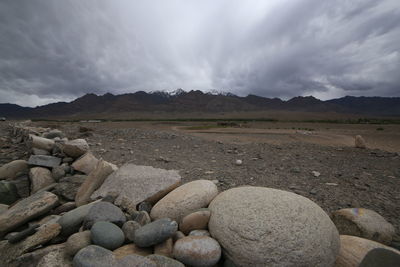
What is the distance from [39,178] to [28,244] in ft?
7.85

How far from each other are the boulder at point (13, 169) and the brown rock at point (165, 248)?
4515 millimetres

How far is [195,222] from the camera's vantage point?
2566 mm

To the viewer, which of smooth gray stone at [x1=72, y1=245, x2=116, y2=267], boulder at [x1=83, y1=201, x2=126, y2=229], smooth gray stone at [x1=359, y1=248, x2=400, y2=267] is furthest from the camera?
boulder at [x1=83, y1=201, x2=126, y2=229]

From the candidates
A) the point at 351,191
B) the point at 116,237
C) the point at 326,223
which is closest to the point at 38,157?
the point at 116,237

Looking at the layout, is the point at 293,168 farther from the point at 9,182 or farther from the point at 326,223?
the point at 9,182

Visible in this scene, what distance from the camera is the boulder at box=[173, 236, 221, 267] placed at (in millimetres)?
2123

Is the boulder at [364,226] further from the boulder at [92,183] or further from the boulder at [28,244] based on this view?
the boulder at [92,183]

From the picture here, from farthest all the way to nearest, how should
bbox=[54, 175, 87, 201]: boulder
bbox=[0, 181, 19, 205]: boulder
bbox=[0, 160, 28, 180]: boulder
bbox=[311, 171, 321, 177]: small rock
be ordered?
bbox=[311, 171, 321, 177]: small rock, bbox=[0, 160, 28, 180]: boulder, bbox=[0, 181, 19, 205]: boulder, bbox=[54, 175, 87, 201]: boulder

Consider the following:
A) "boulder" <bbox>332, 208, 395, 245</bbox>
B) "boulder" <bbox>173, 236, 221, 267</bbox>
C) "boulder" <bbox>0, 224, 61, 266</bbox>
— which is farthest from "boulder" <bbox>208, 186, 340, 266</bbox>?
"boulder" <bbox>0, 224, 61, 266</bbox>

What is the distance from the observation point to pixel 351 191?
4582mm

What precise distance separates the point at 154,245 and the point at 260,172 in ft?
13.7

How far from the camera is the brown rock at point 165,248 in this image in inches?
90.0

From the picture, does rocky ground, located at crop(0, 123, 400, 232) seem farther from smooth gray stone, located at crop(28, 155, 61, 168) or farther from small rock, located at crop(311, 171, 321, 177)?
smooth gray stone, located at crop(28, 155, 61, 168)

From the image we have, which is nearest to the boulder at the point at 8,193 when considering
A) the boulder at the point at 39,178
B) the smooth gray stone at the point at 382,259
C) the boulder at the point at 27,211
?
the boulder at the point at 39,178
